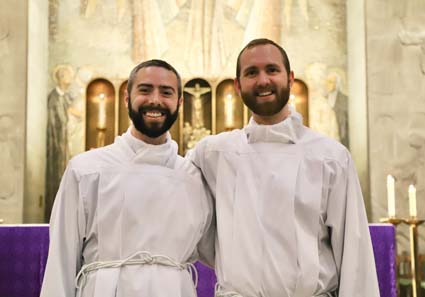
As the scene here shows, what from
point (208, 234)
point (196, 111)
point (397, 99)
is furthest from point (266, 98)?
point (196, 111)

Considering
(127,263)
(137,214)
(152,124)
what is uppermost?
(152,124)

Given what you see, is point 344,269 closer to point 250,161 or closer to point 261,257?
point 261,257

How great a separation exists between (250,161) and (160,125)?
441mm

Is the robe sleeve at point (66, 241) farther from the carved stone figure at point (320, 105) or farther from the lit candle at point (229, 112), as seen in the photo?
the carved stone figure at point (320, 105)

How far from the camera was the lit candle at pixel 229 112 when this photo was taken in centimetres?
827

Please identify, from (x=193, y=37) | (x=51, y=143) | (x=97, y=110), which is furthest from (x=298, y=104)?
(x=51, y=143)

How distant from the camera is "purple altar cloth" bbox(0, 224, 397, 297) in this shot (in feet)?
13.8

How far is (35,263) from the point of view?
4285 millimetres

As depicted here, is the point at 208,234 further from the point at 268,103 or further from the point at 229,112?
the point at 229,112

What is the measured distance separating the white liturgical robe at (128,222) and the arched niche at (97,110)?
235 inches

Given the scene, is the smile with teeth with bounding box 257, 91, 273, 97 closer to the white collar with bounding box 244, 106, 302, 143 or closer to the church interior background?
the white collar with bounding box 244, 106, 302, 143

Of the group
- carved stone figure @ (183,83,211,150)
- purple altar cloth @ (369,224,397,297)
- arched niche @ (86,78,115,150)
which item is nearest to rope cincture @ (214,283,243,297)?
purple altar cloth @ (369,224,397,297)

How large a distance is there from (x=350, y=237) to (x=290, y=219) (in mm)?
258

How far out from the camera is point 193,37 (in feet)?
30.7
